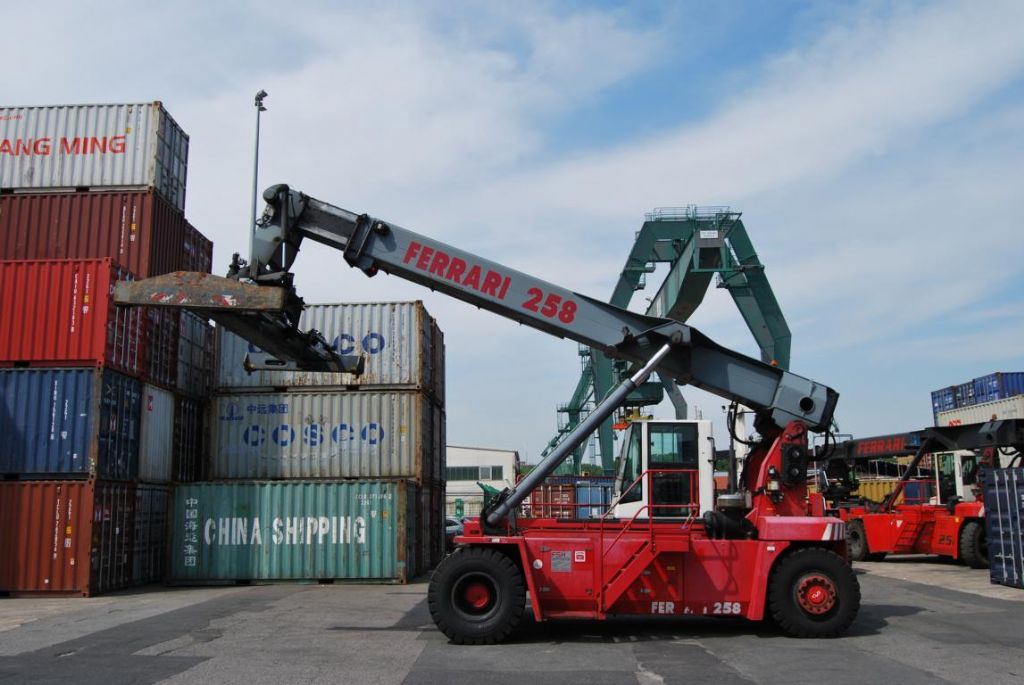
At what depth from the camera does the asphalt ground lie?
28.4ft

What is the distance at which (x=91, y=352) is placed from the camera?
55.8ft

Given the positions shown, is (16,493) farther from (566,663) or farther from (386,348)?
(566,663)

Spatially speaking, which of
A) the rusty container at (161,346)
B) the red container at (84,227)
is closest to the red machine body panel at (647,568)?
the rusty container at (161,346)

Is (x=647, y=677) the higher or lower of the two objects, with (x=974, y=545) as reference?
lower

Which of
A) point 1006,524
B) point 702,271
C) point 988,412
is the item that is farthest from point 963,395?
point 1006,524

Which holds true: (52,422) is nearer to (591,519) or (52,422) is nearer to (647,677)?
(591,519)

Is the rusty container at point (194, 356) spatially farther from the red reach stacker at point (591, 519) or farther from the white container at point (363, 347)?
the red reach stacker at point (591, 519)

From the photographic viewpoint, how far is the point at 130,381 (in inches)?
720

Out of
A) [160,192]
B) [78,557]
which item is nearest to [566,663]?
[78,557]

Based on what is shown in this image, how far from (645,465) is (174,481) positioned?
12509mm

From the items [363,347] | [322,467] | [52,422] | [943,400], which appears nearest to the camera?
[52,422]

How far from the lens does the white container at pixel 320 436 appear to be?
68.2 ft

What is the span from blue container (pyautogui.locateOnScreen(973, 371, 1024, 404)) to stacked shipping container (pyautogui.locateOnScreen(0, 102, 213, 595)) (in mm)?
37494

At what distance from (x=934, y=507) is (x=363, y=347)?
15504 mm
